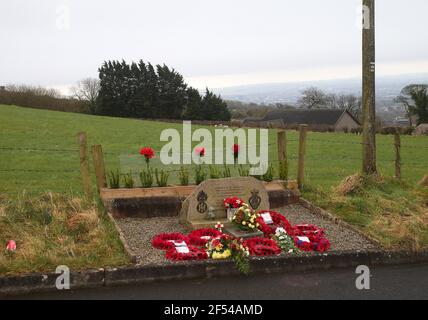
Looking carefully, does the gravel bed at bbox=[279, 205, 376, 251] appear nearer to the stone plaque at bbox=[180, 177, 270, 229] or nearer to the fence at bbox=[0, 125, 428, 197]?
the stone plaque at bbox=[180, 177, 270, 229]

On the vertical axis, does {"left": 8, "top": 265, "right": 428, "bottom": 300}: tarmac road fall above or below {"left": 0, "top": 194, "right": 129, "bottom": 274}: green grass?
below

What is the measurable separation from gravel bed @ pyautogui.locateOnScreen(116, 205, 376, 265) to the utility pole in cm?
242

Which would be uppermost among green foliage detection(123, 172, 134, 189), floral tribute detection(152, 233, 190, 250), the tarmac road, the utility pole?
the utility pole

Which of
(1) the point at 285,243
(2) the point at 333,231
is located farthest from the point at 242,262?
(2) the point at 333,231

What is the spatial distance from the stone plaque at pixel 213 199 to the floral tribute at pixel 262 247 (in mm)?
1329

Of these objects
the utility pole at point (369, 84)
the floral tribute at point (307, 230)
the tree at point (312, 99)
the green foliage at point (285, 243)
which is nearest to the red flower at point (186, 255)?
the green foliage at point (285, 243)

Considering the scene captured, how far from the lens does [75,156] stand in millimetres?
18500

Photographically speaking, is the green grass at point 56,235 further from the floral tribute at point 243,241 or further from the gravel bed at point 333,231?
the gravel bed at point 333,231

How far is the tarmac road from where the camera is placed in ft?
19.1

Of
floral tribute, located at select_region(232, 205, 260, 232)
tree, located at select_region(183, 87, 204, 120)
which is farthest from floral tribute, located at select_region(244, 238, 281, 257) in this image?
tree, located at select_region(183, 87, 204, 120)

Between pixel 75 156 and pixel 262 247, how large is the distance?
12949mm

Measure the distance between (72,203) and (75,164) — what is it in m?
8.14

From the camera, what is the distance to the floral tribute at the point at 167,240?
722 centimetres
